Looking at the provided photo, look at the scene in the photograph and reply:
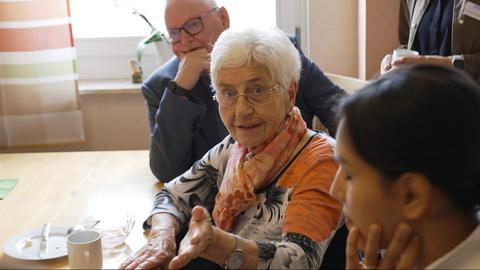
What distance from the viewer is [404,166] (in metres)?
0.95

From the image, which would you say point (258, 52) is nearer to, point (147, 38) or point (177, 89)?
point (177, 89)

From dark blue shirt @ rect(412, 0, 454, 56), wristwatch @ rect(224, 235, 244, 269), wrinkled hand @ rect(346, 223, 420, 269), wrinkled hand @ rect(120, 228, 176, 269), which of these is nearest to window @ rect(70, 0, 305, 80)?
dark blue shirt @ rect(412, 0, 454, 56)

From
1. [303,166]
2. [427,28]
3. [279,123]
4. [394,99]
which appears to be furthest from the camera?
[427,28]

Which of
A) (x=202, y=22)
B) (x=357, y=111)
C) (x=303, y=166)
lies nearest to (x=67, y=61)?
(x=202, y=22)

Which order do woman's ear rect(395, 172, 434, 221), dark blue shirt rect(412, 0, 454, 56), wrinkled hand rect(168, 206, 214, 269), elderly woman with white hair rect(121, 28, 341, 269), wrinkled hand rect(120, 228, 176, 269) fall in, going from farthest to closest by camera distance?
dark blue shirt rect(412, 0, 454, 56), wrinkled hand rect(120, 228, 176, 269), elderly woman with white hair rect(121, 28, 341, 269), wrinkled hand rect(168, 206, 214, 269), woman's ear rect(395, 172, 434, 221)

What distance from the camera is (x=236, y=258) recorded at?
1.31 meters

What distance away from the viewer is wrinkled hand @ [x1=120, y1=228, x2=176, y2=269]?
147 cm

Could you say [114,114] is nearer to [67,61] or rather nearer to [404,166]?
[67,61]

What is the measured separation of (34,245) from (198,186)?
47 cm

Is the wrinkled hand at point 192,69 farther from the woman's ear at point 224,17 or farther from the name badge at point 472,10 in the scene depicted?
the name badge at point 472,10

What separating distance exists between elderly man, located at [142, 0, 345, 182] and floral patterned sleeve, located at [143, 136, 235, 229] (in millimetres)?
273

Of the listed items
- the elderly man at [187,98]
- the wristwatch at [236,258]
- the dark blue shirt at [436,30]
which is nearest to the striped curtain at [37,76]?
the elderly man at [187,98]

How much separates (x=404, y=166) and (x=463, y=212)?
6.3 inches

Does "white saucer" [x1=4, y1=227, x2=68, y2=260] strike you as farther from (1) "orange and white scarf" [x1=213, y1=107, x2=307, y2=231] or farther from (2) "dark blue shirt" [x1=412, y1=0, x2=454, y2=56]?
(2) "dark blue shirt" [x1=412, y1=0, x2=454, y2=56]
